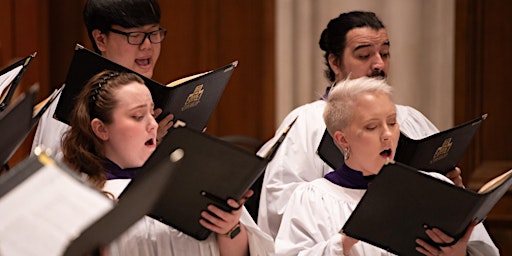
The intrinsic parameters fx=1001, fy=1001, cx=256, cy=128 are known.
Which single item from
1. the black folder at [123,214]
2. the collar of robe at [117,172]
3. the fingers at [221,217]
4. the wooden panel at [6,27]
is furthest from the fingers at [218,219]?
the wooden panel at [6,27]

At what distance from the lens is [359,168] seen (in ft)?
10.1

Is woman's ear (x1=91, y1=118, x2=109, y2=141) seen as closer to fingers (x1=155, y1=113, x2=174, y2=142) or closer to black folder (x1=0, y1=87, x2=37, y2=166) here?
fingers (x1=155, y1=113, x2=174, y2=142)

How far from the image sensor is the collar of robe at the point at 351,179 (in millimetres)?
3094

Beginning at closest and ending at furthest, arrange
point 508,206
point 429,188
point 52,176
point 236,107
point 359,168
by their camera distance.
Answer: point 52,176, point 429,188, point 359,168, point 508,206, point 236,107

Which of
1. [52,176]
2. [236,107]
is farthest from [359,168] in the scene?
[236,107]

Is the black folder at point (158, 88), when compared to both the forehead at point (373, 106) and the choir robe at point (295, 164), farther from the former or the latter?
the choir robe at point (295, 164)

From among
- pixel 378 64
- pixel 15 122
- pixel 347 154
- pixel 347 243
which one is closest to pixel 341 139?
pixel 347 154

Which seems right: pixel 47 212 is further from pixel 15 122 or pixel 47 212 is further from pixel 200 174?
pixel 200 174

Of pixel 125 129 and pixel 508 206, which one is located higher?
pixel 125 129

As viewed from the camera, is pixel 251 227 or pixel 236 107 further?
pixel 236 107

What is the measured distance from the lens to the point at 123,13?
343cm

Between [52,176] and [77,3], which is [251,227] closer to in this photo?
[52,176]

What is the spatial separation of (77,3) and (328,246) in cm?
232

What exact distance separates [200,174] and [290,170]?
1327 millimetres
